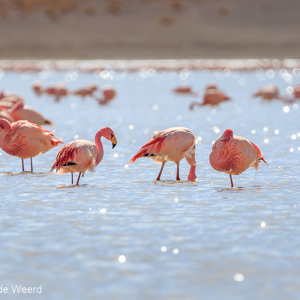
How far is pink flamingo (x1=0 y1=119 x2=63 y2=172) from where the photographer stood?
10.8 metres

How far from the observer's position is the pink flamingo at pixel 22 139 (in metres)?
10.8

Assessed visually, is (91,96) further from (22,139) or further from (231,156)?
(231,156)

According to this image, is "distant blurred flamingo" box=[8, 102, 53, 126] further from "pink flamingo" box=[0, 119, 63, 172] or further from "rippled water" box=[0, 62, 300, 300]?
"pink flamingo" box=[0, 119, 63, 172]

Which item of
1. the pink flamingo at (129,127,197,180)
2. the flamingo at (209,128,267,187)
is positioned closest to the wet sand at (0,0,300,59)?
the pink flamingo at (129,127,197,180)

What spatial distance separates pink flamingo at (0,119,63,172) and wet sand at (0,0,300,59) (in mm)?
55577

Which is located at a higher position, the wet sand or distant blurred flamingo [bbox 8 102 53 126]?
the wet sand

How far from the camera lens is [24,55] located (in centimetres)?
6919

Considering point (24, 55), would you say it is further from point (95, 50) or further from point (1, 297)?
point (1, 297)

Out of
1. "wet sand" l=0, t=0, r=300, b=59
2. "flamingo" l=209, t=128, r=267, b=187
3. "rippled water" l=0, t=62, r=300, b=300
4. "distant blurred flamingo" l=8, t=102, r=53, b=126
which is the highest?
"wet sand" l=0, t=0, r=300, b=59

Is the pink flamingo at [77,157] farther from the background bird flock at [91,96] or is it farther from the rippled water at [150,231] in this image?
the rippled water at [150,231]

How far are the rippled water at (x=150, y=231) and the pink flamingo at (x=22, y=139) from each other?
0.31m

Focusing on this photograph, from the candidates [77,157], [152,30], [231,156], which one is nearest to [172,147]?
[231,156]

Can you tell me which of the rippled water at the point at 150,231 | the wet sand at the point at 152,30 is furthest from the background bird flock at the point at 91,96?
the wet sand at the point at 152,30

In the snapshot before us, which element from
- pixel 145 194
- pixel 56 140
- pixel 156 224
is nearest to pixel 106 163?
pixel 56 140
